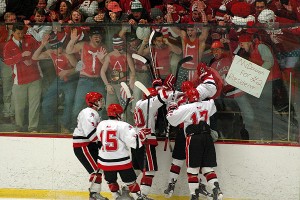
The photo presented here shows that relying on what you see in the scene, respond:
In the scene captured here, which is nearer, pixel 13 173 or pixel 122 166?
pixel 122 166

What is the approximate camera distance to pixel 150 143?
973 centimetres

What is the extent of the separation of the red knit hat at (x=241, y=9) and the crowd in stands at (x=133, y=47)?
0.01 metres

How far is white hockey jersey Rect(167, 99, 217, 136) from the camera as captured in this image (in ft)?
30.8

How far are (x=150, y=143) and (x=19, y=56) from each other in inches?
68.3

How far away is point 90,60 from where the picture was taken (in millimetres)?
10086

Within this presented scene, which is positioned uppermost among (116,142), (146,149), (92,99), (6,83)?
(6,83)

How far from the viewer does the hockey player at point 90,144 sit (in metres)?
9.66

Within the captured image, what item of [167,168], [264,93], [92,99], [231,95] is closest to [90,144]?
[92,99]

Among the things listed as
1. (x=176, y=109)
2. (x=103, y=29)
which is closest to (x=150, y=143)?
(x=176, y=109)

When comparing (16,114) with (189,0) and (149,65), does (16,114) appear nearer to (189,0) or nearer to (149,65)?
(149,65)

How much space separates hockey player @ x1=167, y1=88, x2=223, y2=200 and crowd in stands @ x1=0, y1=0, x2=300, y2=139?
1.33 feet

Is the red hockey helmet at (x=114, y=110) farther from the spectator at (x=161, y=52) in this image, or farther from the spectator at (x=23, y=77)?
the spectator at (x=23, y=77)

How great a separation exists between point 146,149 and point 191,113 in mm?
645

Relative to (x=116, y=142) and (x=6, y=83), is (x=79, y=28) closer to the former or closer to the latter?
(x=6, y=83)
